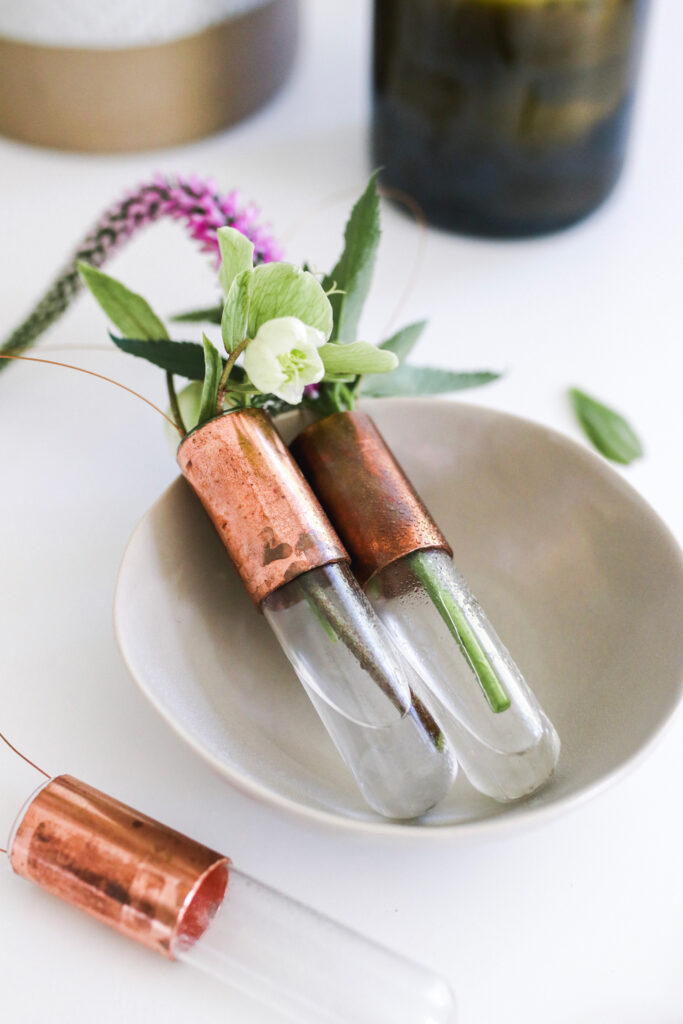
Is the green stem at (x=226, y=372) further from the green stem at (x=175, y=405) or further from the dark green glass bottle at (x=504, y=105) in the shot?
Result: the dark green glass bottle at (x=504, y=105)

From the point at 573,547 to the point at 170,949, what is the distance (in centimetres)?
23

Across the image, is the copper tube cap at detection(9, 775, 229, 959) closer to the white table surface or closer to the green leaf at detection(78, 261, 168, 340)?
the white table surface

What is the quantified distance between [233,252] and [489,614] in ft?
0.63

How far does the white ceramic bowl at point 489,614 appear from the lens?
36cm

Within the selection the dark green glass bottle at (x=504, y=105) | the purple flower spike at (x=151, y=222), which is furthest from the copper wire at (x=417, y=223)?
the purple flower spike at (x=151, y=222)

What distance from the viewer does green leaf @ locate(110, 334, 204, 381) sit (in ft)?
1.42

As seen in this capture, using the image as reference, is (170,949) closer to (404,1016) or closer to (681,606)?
(404,1016)

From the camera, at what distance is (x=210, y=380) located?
1.28 ft

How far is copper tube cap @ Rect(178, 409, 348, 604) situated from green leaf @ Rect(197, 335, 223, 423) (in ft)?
0.04

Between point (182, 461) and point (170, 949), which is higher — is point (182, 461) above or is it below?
above

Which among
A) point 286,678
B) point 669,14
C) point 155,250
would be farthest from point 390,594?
point 669,14

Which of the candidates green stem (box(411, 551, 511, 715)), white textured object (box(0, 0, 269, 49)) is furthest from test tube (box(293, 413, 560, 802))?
white textured object (box(0, 0, 269, 49))

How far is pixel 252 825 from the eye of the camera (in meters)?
0.38

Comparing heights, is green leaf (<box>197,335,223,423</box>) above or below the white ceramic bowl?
above
